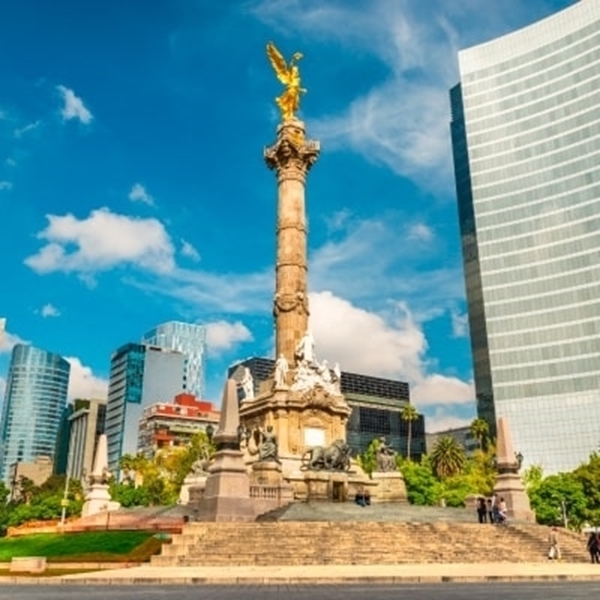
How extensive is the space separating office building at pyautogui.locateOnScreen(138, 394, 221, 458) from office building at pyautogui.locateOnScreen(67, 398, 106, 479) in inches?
979

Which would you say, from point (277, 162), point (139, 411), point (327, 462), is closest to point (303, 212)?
point (277, 162)

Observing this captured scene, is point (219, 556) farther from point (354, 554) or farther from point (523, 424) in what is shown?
point (523, 424)

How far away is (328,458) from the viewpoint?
117 ft

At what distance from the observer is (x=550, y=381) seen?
8775cm

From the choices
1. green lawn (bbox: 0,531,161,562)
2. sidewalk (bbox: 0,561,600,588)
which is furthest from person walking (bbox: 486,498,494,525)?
green lawn (bbox: 0,531,161,562)

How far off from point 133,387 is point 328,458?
516 feet

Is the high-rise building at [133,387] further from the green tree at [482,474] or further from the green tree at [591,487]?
the green tree at [591,487]

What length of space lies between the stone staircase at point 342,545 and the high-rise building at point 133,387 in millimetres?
159396

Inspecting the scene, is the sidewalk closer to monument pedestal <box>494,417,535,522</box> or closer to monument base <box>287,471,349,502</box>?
monument pedestal <box>494,417,535,522</box>

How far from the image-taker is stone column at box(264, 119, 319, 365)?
140 feet

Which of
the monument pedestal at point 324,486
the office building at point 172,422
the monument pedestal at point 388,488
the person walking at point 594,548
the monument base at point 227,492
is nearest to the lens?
the person walking at point 594,548

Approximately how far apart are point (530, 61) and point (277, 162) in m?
69.1

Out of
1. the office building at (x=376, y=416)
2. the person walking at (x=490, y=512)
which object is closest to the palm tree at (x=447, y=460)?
the office building at (x=376, y=416)

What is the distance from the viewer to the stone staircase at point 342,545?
69.3ft
